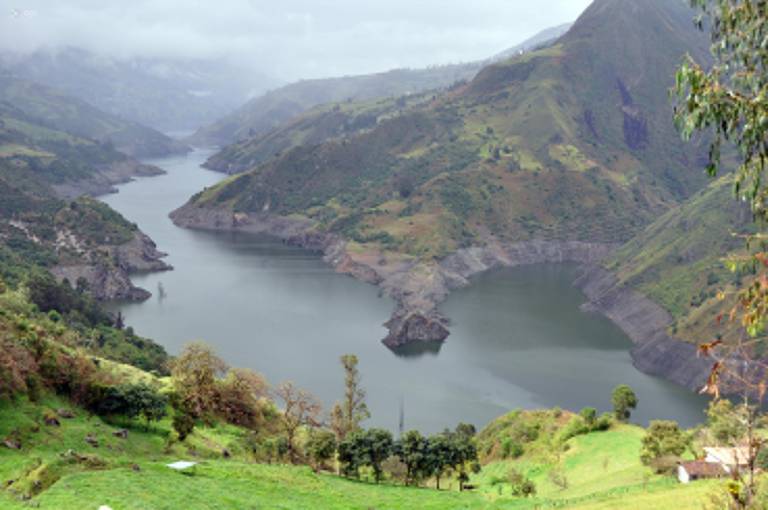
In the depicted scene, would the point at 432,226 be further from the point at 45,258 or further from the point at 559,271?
the point at 45,258

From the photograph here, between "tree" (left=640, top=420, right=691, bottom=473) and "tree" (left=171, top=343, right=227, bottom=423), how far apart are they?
1302 inches

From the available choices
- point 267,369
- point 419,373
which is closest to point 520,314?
point 419,373

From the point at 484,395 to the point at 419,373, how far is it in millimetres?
12867

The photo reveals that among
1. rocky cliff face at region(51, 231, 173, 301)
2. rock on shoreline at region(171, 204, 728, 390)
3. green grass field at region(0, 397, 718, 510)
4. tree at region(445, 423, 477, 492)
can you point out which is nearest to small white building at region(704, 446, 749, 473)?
green grass field at region(0, 397, 718, 510)

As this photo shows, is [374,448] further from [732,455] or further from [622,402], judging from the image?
[732,455]

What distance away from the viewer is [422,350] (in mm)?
122188

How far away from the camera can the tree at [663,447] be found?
145 ft

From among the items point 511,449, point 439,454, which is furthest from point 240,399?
point 511,449

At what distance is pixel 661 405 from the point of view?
9612 cm

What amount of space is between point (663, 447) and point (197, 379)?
35187 mm

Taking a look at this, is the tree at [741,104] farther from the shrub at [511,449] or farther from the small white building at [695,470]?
the shrub at [511,449]

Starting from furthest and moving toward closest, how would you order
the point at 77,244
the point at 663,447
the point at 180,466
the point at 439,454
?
the point at 77,244 < the point at 439,454 < the point at 663,447 < the point at 180,466

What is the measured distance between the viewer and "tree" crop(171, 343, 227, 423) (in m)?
57.5

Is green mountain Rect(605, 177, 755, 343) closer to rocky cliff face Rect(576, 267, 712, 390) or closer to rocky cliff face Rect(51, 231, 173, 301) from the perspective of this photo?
rocky cliff face Rect(576, 267, 712, 390)
